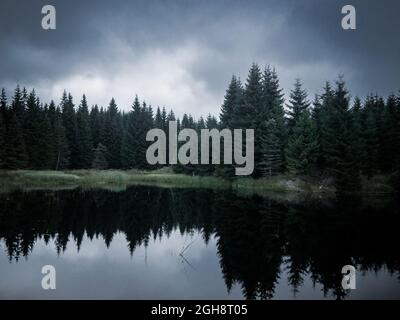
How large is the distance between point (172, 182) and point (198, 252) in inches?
1571

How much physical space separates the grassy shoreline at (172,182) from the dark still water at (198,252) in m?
15.6

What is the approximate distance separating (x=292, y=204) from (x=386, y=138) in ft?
79.3

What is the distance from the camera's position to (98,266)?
13.0 metres

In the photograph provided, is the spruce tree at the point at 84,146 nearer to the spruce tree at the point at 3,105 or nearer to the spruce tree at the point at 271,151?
the spruce tree at the point at 3,105

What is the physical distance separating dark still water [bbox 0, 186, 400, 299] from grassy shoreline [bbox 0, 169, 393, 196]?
15.6m

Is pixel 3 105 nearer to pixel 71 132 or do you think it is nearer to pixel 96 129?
pixel 71 132

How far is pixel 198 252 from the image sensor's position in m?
15.2

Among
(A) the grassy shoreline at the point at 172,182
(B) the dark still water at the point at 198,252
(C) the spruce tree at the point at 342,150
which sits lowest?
(B) the dark still water at the point at 198,252

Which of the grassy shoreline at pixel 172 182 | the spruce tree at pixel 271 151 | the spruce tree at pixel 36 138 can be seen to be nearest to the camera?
the grassy shoreline at pixel 172 182

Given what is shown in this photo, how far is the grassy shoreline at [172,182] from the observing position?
40250 mm

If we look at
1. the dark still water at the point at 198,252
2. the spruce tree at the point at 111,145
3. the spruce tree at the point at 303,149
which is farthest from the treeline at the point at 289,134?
the dark still water at the point at 198,252

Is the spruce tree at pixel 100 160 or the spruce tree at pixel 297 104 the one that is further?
the spruce tree at pixel 100 160

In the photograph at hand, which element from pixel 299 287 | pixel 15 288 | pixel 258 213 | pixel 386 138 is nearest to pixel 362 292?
pixel 299 287

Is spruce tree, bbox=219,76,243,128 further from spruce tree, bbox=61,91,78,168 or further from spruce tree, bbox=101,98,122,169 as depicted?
spruce tree, bbox=61,91,78,168
